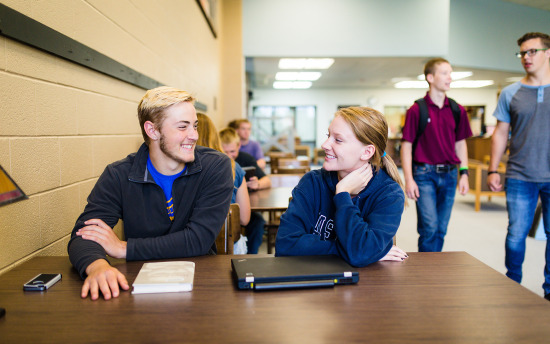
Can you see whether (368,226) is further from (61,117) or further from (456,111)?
(456,111)

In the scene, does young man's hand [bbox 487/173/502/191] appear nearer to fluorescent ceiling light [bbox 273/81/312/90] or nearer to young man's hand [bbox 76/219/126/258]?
young man's hand [bbox 76/219/126/258]

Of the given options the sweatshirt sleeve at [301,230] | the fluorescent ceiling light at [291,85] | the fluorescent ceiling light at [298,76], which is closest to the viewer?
the sweatshirt sleeve at [301,230]

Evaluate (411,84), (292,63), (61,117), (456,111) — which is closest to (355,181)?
(61,117)

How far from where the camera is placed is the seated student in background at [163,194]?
1.33 m

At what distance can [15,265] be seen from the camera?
126cm

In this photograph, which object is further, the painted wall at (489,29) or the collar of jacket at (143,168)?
the painted wall at (489,29)

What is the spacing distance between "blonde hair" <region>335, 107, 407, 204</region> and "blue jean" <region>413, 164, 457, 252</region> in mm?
1307

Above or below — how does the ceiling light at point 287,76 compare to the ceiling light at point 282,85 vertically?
below

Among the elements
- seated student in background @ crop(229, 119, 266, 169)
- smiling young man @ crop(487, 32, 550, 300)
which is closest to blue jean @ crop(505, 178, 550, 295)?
smiling young man @ crop(487, 32, 550, 300)

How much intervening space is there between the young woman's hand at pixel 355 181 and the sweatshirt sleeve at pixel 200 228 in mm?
452

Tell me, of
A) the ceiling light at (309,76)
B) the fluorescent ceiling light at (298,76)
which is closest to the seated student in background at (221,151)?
the fluorescent ceiling light at (298,76)

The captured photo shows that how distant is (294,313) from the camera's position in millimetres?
898

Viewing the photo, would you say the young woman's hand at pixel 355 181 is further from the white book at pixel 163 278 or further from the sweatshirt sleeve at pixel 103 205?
the sweatshirt sleeve at pixel 103 205

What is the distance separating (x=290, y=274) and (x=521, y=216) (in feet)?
6.25
